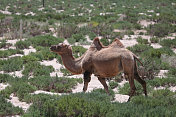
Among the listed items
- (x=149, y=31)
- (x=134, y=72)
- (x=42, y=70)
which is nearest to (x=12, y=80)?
(x=42, y=70)

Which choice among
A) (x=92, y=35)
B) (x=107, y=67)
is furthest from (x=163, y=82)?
(x=92, y=35)

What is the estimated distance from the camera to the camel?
7.50 m

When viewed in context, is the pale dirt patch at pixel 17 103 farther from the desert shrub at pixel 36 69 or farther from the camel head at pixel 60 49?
the desert shrub at pixel 36 69

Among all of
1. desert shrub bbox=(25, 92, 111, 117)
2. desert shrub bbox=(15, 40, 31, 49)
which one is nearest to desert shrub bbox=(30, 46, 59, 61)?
desert shrub bbox=(15, 40, 31, 49)

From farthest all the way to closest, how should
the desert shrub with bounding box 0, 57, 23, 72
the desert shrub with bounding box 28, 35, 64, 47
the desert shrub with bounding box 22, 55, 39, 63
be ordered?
the desert shrub with bounding box 28, 35, 64, 47, the desert shrub with bounding box 22, 55, 39, 63, the desert shrub with bounding box 0, 57, 23, 72

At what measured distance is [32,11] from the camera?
3238cm

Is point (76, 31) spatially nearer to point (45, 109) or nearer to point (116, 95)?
point (116, 95)

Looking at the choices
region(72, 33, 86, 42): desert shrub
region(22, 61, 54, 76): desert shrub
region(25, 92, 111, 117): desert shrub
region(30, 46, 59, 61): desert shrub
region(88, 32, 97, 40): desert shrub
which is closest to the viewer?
region(25, 92, 111, 117): desert shrub

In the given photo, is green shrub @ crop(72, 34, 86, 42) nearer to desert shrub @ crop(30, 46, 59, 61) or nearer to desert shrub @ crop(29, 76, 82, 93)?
desert shrub @ crop(30, 46, 59, 61)

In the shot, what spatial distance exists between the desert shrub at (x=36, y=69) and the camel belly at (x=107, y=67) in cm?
424

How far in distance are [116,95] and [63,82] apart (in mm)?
2148

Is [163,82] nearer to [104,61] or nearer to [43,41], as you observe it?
[104,61]

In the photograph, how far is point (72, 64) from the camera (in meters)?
7.87

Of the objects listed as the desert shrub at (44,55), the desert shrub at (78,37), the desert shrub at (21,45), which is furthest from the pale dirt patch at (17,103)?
the desert shrub at (78,37)
